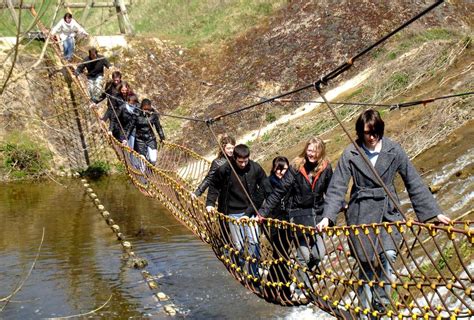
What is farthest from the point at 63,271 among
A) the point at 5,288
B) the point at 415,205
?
the point at 415,205

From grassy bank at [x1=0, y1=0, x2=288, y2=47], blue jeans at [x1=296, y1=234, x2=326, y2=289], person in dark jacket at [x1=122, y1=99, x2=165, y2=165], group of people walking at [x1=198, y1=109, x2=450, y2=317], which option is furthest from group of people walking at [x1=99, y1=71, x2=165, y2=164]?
grassy bank at [x1=0, y1=0, x2=288, y2=47]

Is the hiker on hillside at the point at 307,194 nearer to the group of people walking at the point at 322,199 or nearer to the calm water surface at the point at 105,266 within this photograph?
the group of people walking at the point at 322,199

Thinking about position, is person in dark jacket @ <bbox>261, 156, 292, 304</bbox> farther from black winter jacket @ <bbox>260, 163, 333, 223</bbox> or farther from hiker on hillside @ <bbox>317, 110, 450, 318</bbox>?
hiker on hillside @ <bbox>317, 110, 450, 318</bbox>

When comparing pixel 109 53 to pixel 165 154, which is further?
pixel 109 53

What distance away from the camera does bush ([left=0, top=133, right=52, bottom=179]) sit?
46.0 feet

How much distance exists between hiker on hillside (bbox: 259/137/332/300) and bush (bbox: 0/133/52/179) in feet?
30.5

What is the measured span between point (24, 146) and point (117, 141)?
5.88 metres

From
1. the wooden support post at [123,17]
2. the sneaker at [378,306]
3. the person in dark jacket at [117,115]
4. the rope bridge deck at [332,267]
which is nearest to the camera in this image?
the rope bridge deck at [332,267]

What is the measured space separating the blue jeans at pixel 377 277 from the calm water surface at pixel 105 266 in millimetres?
2244

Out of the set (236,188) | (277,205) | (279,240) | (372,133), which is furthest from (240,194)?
(372,133)

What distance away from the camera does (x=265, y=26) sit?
686 inches

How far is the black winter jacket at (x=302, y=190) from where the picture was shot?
17.3 feet

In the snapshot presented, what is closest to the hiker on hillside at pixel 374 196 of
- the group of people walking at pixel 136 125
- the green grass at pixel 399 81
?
the group of people walking at pixel 136 125

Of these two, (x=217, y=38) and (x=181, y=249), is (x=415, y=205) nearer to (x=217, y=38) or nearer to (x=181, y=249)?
(x=181, y=249)
